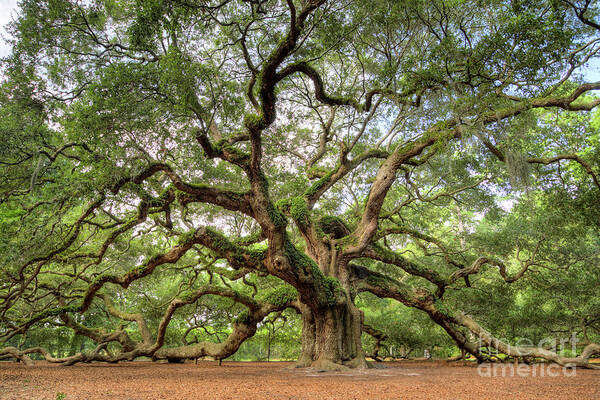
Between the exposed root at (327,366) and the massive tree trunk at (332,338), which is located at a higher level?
the massive tree trunk at (332,338)

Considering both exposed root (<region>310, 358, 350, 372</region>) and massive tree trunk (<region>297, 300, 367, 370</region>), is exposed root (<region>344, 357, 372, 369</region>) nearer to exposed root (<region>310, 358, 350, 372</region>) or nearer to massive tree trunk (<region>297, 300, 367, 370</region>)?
massive tree trunk (<region>297, 300, 367, 370</region>)

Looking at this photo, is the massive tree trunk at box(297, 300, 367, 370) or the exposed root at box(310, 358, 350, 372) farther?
the massive tree trunk at box(297, 300, 367, 370)

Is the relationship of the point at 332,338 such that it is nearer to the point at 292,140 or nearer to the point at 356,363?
the point at 356,363

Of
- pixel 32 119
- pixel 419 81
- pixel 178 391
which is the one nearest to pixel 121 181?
pixel 32 119

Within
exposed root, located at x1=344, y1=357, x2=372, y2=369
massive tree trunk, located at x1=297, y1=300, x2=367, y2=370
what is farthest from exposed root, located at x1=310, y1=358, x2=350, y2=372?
exposed root, located at x1=344, y1=357, x2=372, y2=369

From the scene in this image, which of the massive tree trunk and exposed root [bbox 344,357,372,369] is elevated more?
the massive tree trunk

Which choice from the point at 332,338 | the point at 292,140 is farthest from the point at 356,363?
the point at 292,140

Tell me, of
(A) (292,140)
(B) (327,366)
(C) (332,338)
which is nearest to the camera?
(B) (327,366)

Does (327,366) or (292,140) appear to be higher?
(292,140)

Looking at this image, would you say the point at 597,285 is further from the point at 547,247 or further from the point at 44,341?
the point at 44,341

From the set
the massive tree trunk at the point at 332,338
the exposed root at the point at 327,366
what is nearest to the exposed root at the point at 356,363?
the massive tree trunk at the point at 332,338

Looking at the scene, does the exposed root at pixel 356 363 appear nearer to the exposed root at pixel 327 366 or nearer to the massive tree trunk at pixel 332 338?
the massive tree trunk at pixel 332 338

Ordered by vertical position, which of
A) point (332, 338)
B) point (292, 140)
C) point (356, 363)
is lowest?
point (356, 363)

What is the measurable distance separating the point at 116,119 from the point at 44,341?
45.8ft
